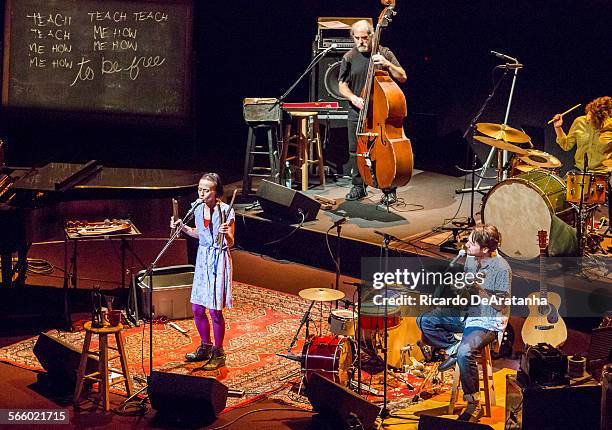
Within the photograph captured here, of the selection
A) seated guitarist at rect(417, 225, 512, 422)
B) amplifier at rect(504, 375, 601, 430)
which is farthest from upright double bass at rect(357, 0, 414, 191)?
amplifier at rect(504, 375, 601, 430)

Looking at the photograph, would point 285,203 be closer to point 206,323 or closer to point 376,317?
point 206,323

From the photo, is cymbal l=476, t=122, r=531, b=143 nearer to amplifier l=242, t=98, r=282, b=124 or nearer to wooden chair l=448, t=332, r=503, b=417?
amplifier l=242, t=98, r=282, b=124

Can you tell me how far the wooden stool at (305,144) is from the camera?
11.5 meters

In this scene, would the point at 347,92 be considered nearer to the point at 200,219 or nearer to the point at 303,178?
the point at 303,178

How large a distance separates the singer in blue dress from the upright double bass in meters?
2.32

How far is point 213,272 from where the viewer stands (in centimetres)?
812

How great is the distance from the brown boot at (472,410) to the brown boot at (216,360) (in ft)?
6.24

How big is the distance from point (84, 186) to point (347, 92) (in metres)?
2.77

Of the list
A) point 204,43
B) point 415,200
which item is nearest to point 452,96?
point 415,200

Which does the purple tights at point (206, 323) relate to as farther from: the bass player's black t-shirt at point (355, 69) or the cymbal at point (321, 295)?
the bass player's black t-shirt at point (355, 69)

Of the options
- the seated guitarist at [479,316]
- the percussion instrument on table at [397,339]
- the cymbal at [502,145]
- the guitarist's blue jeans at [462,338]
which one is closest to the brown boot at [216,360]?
the percussion instrument on table at [397,339]

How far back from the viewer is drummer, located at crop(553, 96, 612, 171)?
388 inches

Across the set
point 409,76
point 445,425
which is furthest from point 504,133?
point 445,425

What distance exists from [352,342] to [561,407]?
1688 millimetres
